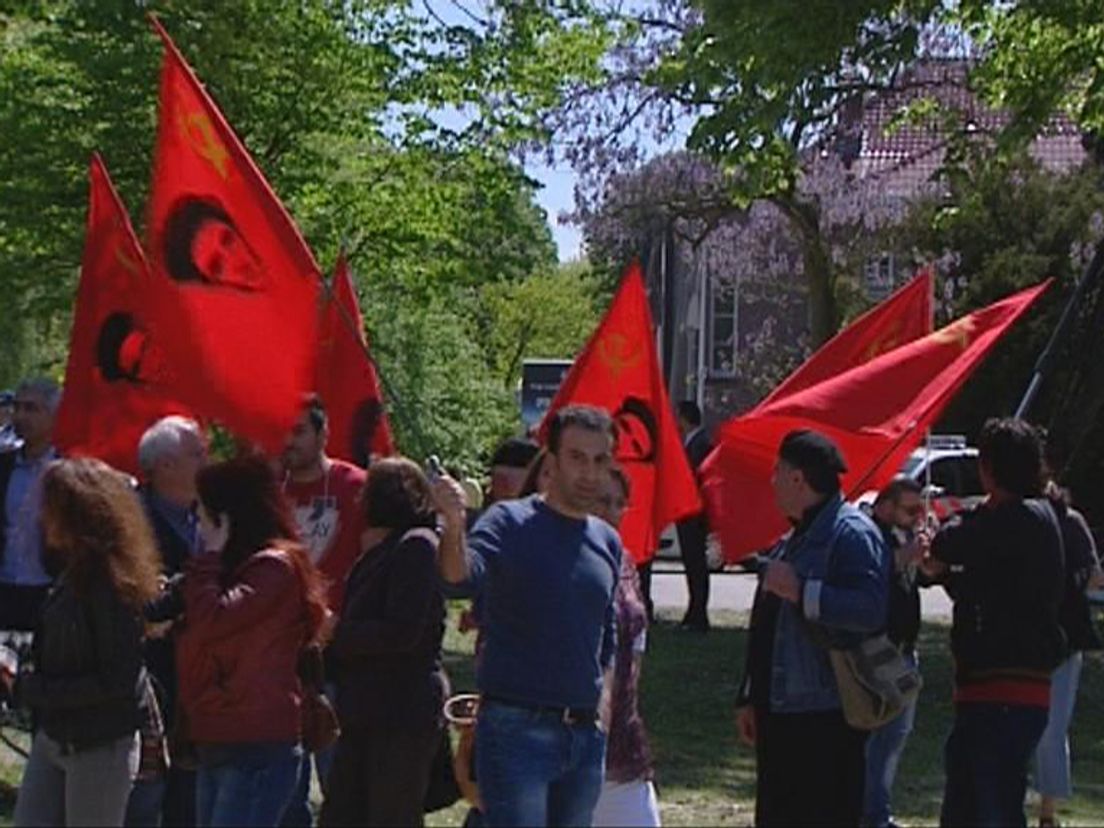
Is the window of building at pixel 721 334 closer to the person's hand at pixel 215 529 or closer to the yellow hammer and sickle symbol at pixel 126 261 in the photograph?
the yellow hammer and sickle symbol at pixel 126 261

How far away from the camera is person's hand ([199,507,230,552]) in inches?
304

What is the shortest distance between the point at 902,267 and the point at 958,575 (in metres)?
31.6

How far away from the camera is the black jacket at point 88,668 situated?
297 inches

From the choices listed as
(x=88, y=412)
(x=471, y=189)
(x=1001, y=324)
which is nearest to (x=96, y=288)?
(x=88, y=412)

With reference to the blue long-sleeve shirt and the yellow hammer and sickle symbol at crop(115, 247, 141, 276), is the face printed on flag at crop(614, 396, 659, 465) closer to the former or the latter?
the yellow hammer and sickle symbol at crop(115, 247, 141, 276)

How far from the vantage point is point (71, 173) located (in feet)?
70.6

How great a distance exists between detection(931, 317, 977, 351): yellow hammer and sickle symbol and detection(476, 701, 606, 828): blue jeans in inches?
156

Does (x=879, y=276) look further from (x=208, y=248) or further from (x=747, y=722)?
(x=747, y=722)

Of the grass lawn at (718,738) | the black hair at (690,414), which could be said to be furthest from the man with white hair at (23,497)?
the black hair at (690,414)

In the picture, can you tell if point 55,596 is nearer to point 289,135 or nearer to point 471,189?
point 289,135

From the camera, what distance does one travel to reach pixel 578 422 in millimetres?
7426

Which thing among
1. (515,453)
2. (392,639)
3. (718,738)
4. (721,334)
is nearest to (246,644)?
(392,639)

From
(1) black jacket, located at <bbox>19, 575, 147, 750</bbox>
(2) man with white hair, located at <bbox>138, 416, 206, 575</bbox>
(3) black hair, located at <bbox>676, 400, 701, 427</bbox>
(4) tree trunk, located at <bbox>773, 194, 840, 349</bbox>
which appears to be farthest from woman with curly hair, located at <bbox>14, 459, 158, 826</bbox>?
(4) tree trunk, located at <bbox>773, 194, 840, 349</bbox>

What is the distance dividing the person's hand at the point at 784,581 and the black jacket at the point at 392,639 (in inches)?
43.1
